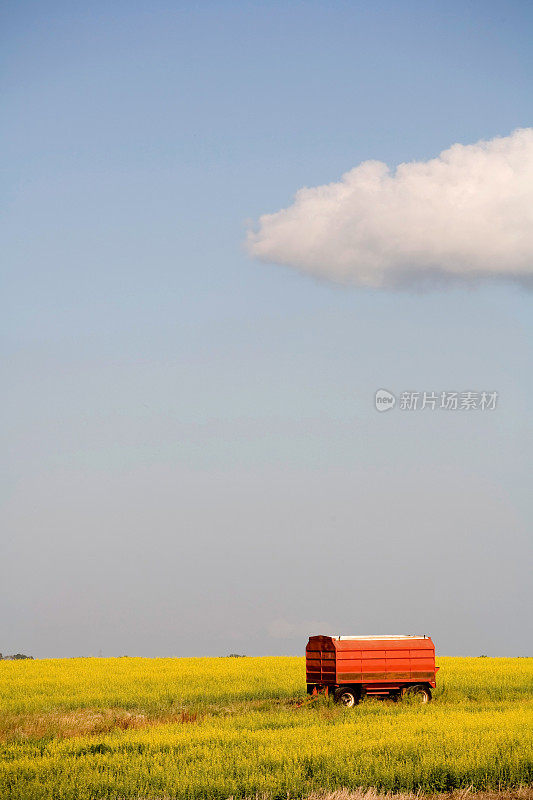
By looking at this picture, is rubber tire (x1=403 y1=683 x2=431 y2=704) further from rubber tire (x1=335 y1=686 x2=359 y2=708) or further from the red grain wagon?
rubber tire (x1=335 y1=686 x2=359 y2=708)

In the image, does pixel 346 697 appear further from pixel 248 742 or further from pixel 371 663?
pixel 248 742

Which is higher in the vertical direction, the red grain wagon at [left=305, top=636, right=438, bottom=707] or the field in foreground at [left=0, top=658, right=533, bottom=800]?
the red grain wagon at [left=305, top=636, right=438, bottom=707]

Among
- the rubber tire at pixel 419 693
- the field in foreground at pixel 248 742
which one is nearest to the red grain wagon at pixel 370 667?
the rubber tire at pixel 419 693

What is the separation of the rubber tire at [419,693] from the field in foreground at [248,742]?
392mm

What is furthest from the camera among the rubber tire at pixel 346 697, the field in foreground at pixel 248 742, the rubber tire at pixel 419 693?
the rubber tire at pixel 419 693

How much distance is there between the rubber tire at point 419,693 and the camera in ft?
79.0

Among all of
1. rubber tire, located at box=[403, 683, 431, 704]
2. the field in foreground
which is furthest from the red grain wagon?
the field in foreground

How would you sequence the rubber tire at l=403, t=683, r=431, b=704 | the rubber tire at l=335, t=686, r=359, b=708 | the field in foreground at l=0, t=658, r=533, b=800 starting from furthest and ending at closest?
1. the rubber tire at l=403, t=683, r=431, b=704
2. the rubber tire at l=335, t=686, r=359, b=708
3. the field in foreground at l=0, t=658, r=533, b=800

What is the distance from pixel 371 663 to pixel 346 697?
3.60 feet

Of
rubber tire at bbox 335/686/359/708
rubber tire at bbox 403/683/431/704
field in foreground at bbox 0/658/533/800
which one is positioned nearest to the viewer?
field in foreground at bbox 0/658/533/800

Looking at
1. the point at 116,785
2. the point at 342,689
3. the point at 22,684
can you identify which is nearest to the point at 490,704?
the point at 342,689

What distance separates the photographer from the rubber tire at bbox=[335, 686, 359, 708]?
77.2 ft

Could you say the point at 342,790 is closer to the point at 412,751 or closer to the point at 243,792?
the point at 243,792

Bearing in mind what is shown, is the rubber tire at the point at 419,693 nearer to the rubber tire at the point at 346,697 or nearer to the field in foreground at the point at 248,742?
the field in foreground at the point at 248,742
